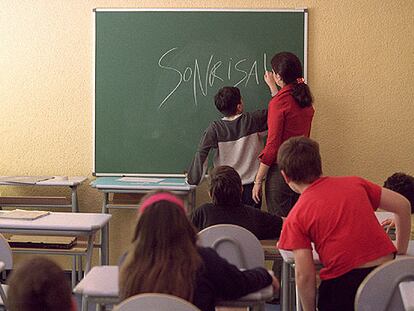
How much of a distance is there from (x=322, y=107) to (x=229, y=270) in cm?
310

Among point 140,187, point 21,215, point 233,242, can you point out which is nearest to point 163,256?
point 233,242

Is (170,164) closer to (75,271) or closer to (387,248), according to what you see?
(75,271)

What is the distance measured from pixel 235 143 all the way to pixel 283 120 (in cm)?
42

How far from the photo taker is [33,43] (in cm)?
552

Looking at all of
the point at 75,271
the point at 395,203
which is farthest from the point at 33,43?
the point at 395,203

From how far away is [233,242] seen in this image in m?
3.21

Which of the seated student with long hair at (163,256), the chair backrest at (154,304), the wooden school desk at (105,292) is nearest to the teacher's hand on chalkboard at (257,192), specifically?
the wooden school desk at (105,292)

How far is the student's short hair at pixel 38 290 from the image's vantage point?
181 centimetres

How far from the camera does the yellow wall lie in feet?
17.4

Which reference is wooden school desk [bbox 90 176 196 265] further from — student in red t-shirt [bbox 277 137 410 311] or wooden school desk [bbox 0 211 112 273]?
student in red t-shirt [bbox 277 137 410 311]

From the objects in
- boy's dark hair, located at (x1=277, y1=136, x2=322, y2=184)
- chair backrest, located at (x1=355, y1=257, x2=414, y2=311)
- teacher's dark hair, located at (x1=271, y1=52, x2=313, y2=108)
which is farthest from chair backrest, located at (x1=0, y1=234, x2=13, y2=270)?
teacher's dark hair, located at (x1=271, y1=52, x2=313, y2=108)

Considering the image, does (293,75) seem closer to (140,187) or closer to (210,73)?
(210,73)

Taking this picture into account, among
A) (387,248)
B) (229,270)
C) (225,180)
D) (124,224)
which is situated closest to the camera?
(229,270)

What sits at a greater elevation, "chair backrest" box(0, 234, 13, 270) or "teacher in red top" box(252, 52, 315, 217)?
"teacher in red top" box(252, 52, 315, 217)
